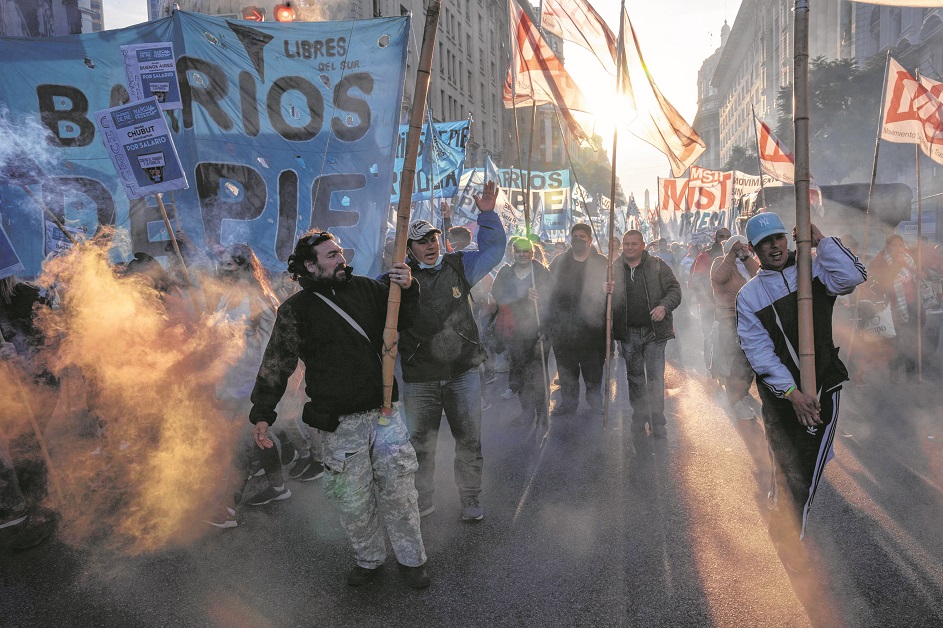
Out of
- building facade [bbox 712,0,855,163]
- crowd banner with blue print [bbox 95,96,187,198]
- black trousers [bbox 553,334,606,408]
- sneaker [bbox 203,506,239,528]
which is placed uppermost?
building facade [bbox 712,0,855,163]

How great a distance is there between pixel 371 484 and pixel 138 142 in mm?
3275

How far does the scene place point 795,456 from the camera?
3672 millimetres

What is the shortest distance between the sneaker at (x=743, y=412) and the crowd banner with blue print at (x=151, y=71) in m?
6.09

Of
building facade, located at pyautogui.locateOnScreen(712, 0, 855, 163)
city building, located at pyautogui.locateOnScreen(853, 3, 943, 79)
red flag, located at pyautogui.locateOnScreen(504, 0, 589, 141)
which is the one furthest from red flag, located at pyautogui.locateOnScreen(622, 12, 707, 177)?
building facade, located at pyautogui.locateOnScreen(712, 0, 855, 163)

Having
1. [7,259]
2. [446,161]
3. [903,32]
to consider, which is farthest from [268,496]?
[903,32]

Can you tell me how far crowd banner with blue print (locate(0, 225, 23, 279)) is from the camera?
4.59 m

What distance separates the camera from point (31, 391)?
5.15m

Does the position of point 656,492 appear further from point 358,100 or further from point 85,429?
point 85,429

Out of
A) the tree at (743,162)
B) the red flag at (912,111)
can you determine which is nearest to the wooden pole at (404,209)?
the red flag at (912,111)

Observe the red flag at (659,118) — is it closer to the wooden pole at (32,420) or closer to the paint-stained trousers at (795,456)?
the paint-stained trousers at (795,456)

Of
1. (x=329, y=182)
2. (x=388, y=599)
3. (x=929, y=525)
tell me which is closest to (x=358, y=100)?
(x=329, y=182)

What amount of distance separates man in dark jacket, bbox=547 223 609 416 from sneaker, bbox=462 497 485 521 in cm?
289

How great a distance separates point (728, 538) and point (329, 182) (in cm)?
438

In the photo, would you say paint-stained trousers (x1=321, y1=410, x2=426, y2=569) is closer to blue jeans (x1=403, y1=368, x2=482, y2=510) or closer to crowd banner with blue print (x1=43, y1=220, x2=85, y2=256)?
blue jeans (x1=403, y1=368, x2=482, y2=510)
